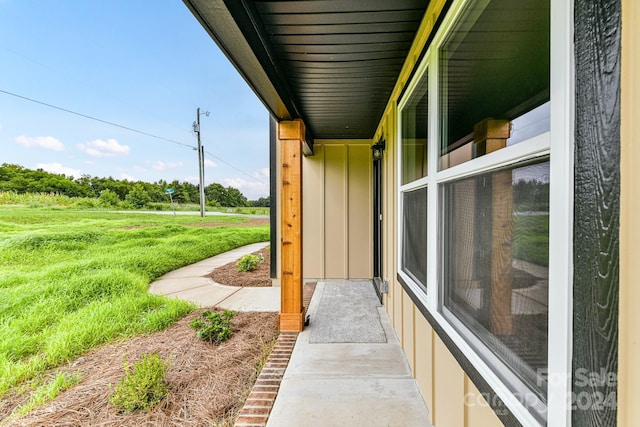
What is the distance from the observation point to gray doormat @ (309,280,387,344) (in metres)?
2.76

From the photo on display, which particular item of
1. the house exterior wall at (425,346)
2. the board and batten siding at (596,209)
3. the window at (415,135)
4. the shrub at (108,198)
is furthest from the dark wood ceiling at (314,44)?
the shrub at (108,198)

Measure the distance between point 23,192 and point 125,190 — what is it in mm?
3204

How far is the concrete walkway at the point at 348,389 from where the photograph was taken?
1693 millimetres

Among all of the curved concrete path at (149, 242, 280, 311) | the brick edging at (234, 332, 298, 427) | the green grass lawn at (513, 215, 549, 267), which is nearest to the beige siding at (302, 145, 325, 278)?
the curved concrete path at (149, 242, 280, 311)

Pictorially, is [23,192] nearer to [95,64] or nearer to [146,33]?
[95,64]

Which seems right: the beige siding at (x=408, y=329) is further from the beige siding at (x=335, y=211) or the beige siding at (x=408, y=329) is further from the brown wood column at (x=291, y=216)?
the beige siding at (x=335, y=211)

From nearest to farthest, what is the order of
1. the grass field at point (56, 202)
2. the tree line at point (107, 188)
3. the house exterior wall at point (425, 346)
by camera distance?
the house exterior wall at point (425, 346)
the grass field at point (56, 202)
the tree line at point (107, 188)

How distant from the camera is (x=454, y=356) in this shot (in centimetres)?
125

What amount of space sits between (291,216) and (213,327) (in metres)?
1.39

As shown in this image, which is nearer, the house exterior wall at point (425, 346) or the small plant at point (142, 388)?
the house exterior wall at point (425, 346)

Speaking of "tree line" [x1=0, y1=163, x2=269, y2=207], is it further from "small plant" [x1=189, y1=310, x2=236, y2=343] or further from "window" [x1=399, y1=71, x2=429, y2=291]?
"window" [x1=399, y1=71, x2=429, y2=291]

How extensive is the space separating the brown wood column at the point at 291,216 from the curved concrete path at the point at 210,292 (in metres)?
0.88

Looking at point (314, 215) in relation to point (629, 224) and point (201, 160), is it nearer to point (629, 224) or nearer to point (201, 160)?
point (629, 224)

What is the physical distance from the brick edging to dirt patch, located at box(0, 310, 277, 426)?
0.26ft
